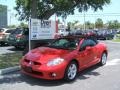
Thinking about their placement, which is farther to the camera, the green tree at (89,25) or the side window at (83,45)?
the green tree at (89,25)

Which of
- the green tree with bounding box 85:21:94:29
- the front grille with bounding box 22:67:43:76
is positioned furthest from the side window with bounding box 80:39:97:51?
the green tree with bounding box 85:21:94:29

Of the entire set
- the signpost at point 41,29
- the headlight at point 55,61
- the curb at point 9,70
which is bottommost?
the curb at point 9,70

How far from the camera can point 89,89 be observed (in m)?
8.06

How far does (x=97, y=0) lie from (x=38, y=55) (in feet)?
39.2

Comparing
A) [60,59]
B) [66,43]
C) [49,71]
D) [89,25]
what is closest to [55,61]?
[60,59]

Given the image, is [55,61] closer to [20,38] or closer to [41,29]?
[41,29]

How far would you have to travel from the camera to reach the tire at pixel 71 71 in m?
8.77

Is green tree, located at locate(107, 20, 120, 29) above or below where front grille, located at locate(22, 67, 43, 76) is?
above

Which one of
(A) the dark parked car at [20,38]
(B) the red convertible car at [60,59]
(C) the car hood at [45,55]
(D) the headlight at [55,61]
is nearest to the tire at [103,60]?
(B) the red convertible car at [60,59]

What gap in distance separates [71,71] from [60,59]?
62 cm

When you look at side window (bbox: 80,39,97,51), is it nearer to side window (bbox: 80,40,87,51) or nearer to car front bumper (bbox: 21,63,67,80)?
side window (bbox: 80,40,87,51)

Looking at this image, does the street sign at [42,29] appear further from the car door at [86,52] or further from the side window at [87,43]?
the car door at [86,52]

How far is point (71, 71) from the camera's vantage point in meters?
9.05

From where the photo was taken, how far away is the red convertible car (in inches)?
335
